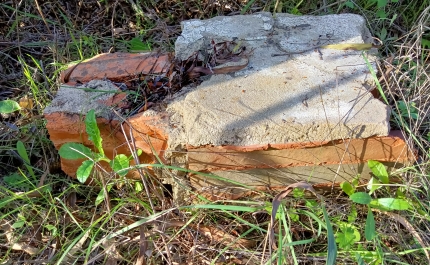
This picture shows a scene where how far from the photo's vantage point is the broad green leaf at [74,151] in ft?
5.95

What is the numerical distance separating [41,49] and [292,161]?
1.88m

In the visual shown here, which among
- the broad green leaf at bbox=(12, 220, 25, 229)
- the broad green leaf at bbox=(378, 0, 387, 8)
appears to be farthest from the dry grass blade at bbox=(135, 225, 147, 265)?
the broad green leaf at bbox=(378, 0, 387, 8)

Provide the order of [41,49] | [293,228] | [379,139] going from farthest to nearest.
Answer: [41,49] → [293,228] → [379,139]

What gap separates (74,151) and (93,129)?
0.41 ft

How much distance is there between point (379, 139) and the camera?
1.73 m

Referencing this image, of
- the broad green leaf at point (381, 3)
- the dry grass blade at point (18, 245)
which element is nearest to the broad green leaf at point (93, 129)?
the dry grass blade at point (18, 245)

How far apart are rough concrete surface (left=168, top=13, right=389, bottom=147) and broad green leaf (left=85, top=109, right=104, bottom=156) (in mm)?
292

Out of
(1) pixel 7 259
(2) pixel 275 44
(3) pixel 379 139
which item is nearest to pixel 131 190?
(1) pixel 7 259

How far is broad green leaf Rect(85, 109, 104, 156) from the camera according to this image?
5.82 ft

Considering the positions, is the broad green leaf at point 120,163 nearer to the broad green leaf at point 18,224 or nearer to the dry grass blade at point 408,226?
the broad green leaf at point 18,224

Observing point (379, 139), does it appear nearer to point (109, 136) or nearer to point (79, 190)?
point (109, 136)

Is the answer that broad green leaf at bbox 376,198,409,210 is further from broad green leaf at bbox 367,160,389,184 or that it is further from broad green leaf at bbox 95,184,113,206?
broad green leaf at bbox 95,184,113,206

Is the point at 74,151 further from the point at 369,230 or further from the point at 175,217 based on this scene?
the point at 369,230

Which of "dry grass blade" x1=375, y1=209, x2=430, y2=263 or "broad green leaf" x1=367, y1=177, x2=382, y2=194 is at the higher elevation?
"broad green leaf" x1=367, y1=177, x2=382, y2=194
